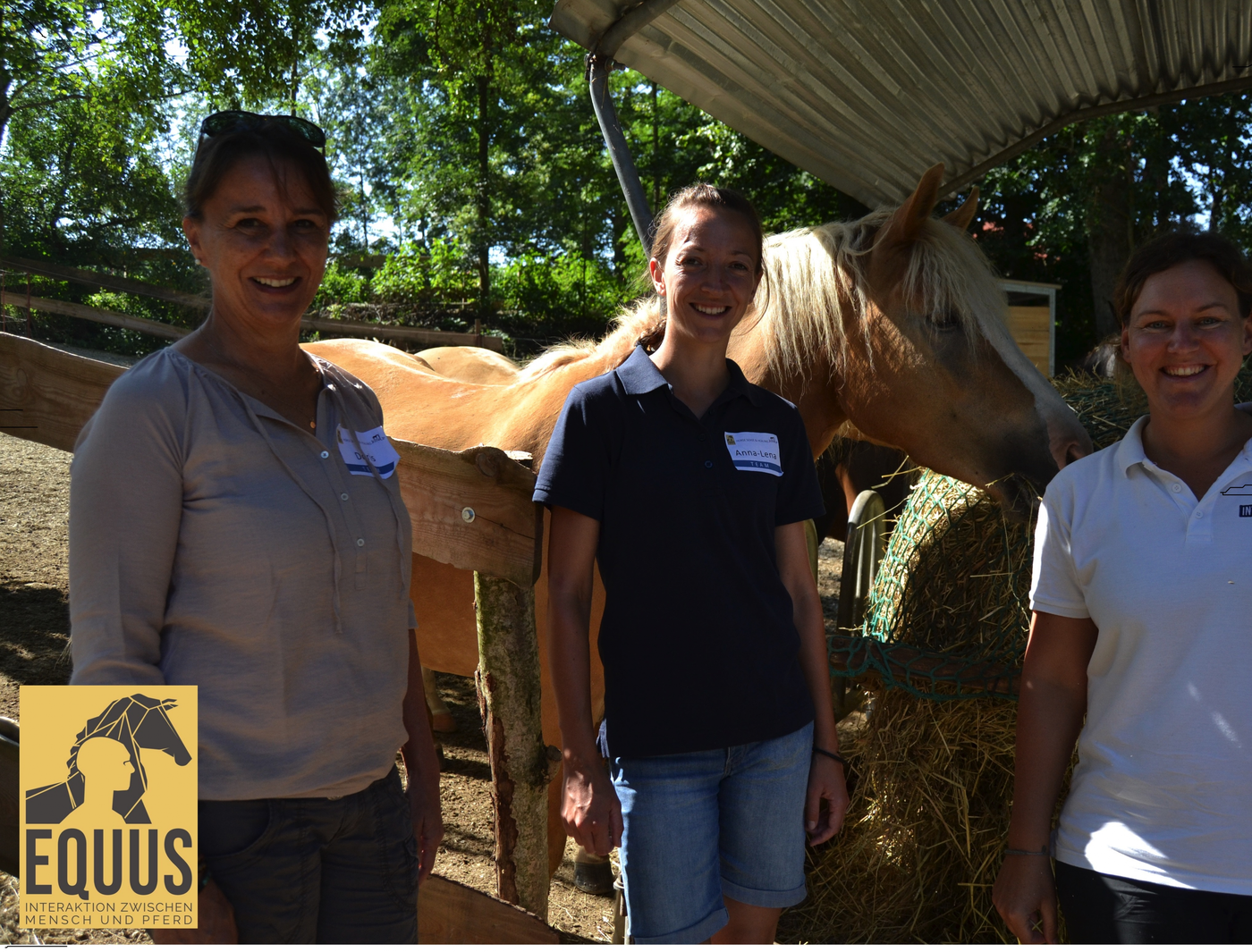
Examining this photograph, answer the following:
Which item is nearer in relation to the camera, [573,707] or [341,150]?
[573,707]

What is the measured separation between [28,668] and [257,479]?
439 centimetres

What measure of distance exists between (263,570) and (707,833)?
0.87 metres

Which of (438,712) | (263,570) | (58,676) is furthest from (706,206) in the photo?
(58,676)

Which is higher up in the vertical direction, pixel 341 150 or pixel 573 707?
pixel 341 150

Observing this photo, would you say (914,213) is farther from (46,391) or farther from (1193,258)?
(46,391)

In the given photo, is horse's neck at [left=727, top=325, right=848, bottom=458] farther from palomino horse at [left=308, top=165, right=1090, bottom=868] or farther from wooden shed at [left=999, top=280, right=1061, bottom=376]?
wooden shed at [left=999, top=280, right=1061, bottom=376]

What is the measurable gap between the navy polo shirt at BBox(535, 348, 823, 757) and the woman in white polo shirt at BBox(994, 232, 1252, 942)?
0.49m

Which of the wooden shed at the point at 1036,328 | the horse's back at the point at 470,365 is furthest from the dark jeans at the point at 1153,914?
the wooden shed at the point at 1036,328

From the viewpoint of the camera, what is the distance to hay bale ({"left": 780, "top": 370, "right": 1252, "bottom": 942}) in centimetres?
241

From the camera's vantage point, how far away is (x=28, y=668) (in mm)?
4535

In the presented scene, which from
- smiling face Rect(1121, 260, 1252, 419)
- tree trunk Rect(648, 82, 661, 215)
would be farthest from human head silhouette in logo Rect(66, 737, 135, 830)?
tree trunk Rect(648, 82, 661, 215)

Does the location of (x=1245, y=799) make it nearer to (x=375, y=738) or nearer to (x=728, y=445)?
(x=728, y=445)

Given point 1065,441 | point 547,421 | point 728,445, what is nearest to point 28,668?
point 547,421

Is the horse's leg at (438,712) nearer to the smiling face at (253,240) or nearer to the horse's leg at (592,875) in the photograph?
the horse's leg at (592,875)
